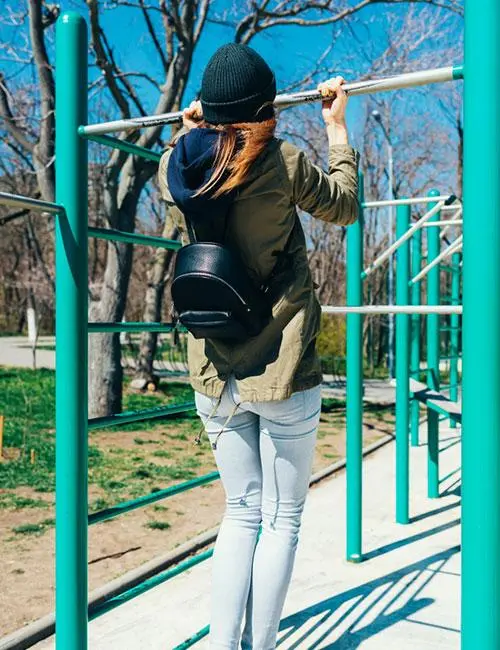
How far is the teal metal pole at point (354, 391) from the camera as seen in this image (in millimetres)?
3242

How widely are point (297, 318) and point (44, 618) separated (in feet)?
5.85

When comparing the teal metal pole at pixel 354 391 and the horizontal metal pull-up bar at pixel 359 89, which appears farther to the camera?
the teal metal pole at pixel 354 391

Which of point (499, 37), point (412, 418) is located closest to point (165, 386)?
point (412, 418)

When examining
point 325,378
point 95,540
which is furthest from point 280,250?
point 325,378

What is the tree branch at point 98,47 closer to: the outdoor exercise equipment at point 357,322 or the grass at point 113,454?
the grass at point 113,454

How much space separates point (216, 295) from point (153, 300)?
9.89m

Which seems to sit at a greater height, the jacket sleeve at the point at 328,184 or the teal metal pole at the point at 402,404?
the jacket sleeve at the point at 328,184

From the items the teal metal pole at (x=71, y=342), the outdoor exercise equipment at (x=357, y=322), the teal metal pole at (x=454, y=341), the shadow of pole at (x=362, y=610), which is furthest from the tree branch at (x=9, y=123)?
the teal metal pole at (x=71, y=342)

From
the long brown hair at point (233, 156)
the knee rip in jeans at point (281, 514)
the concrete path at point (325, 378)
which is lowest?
the concrete path at point (325, 378)

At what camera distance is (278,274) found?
163cm

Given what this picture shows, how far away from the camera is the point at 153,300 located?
11.3 m

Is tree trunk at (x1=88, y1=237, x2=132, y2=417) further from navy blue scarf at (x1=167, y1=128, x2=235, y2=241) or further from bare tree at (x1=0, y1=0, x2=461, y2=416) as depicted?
A: navy blue scarf at (x1=167, y1=128, x2=235, y2=241)

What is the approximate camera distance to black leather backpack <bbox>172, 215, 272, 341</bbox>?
Answer: 154 centimetres

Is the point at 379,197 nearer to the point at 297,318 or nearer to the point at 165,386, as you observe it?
the point at 165,386
